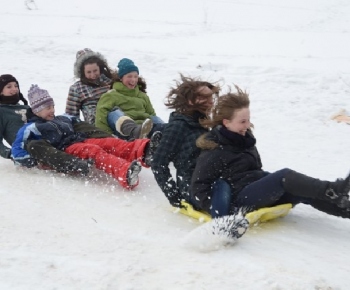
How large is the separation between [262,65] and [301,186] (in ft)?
19.2

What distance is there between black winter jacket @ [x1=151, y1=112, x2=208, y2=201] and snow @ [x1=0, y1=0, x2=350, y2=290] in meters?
0.20

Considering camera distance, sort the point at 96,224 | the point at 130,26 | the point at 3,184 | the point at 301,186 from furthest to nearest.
Result: the point at 130,26 → the point at 3,184 → the point at 96,224 → the point at 301,186

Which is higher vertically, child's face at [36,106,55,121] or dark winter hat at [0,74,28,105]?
dark winter hat at [0,74,28,105]

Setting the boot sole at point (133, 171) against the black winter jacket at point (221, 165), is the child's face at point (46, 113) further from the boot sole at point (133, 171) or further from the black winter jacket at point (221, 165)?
the black winter jacket at point (221, 165)

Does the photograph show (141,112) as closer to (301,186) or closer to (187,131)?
(187,131)

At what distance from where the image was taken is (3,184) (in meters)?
4.10

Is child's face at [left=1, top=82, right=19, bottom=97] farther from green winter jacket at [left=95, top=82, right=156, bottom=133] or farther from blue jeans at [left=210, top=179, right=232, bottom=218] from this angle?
blue jeans at [left=210, top=179, right=232, bottom=218]

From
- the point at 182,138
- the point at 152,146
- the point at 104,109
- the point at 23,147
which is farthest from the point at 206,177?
the point at 104,109

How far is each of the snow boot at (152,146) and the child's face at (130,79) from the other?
125cm

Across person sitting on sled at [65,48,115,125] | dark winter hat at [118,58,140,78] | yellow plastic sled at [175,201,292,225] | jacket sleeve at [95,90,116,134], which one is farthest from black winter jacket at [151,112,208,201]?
person sitting on sled at [65,48,115,125]

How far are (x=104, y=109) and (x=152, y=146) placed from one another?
1209mm

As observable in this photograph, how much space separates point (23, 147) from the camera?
4.49 m

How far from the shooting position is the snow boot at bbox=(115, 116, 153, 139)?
15.3ft

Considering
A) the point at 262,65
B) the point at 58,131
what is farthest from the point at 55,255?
the point at 262,65
